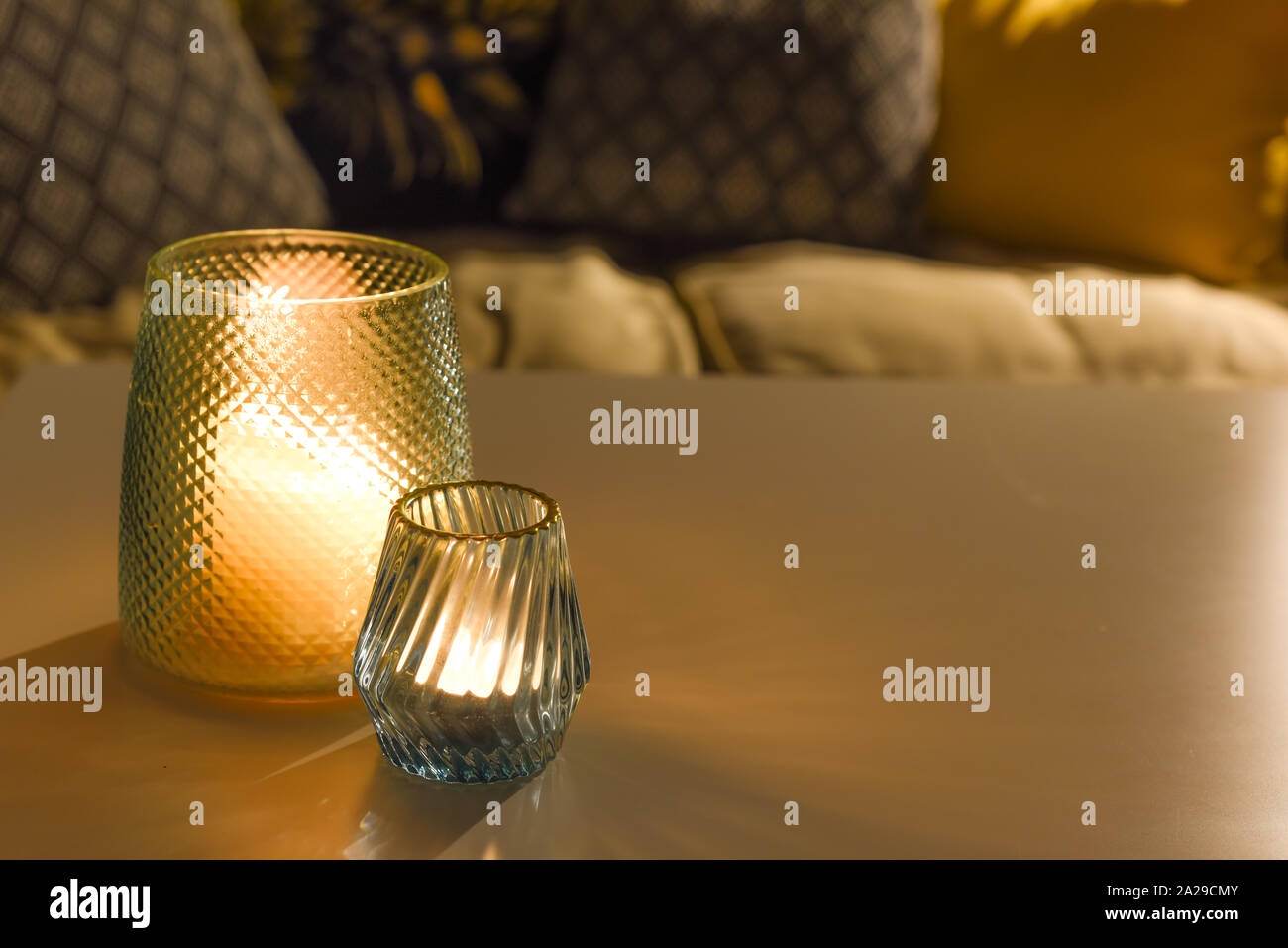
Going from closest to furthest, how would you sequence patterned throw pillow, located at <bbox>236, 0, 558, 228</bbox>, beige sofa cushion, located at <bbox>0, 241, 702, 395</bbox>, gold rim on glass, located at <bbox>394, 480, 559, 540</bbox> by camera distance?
gold rim on glass, located at <bbox>394, 480, 559, 540</bbox> → beige sofa cushion, located at <bbox>0, 241, 702, 395</bbox> → patterned throw pillow, located at <bbox>236, 0, 558, 228</bbox>

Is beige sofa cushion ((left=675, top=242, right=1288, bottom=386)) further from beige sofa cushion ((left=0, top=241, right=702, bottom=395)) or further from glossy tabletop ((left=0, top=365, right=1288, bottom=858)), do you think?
glossy tabletop ((left=0, top=365, right=1288, bottom=858))

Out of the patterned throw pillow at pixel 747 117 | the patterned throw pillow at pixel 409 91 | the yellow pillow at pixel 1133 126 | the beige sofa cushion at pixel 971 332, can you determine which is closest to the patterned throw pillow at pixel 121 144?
the patterned throw pillow at pixel 409 91

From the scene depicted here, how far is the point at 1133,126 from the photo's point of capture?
1.69 meters

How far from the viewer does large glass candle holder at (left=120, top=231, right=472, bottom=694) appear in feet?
1.73

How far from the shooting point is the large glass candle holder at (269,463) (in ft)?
1.73

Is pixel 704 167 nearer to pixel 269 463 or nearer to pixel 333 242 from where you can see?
pixel 333 242

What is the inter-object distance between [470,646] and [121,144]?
120 centimetres

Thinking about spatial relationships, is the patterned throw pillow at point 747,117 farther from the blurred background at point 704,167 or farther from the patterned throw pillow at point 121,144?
the patterned throw pillow at point 121,144

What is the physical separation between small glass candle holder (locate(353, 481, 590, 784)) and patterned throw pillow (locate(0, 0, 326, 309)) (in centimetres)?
110

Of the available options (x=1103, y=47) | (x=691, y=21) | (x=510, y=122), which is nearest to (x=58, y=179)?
(x=510, y=122)

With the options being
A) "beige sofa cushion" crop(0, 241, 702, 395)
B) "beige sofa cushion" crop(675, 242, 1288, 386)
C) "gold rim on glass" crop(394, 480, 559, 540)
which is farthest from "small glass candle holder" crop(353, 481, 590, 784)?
"beige sofa cushion" crop(675, 242, 1288, 386)

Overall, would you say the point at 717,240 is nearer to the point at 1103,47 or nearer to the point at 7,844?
the point at 1103,47

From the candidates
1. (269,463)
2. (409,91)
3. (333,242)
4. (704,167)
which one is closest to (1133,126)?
(704,167)
